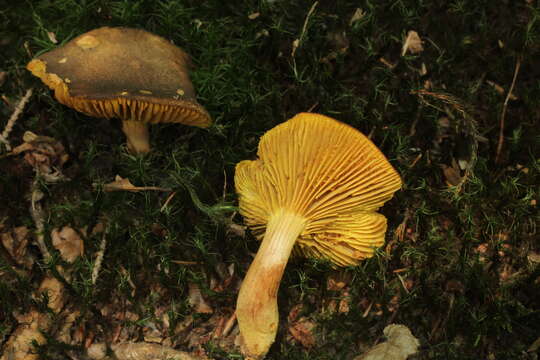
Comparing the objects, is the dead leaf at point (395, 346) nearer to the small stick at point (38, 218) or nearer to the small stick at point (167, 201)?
the small stick at point (167, 201)

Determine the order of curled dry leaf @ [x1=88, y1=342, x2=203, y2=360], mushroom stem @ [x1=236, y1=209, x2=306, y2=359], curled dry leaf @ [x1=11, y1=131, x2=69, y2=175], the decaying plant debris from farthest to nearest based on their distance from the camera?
1. curled dry leaf @ [x1=11, y1=131, x2=69, y2=175]
2. the decaying plant debris
3. curled dry leaf @ [x1=88, y1=342, x2=203, y2=360]
4. mushroom stem @ [x1=236, y1=209, x2=306, y2=359]

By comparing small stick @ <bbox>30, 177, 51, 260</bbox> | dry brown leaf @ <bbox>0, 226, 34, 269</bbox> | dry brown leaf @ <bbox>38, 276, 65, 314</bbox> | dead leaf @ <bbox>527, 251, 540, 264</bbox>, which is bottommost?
dry brown leaf @ <bbox>38, 276, 65, 314</bbox>

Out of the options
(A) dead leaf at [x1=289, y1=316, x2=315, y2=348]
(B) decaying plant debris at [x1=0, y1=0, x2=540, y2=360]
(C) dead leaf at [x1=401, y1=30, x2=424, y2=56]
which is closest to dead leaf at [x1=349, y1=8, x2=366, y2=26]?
(B) decaying plant debris at [x1=0, y1=0, x2=540, y2=360]

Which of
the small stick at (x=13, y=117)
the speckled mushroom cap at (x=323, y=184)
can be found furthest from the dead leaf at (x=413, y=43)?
the small stick at (x=13, y=117)

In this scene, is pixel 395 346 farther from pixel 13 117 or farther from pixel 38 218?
pixel 13 117

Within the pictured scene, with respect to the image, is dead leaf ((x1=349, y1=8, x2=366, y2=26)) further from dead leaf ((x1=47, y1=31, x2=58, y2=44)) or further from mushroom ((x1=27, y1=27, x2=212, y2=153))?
dead leaf ((x1=47, y1=31, x2=58, y2=44))

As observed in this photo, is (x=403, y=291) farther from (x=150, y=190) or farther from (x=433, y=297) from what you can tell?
(x=150, y=190)

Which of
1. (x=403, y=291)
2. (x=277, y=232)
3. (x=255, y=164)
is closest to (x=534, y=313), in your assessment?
(x=403, y=291)
